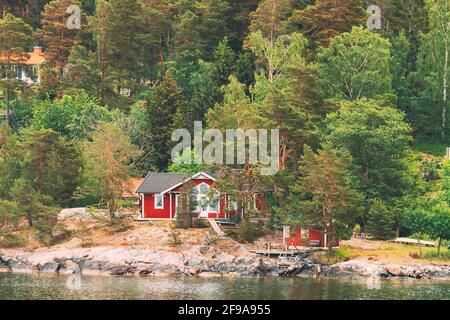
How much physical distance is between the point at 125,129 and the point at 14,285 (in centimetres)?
2533

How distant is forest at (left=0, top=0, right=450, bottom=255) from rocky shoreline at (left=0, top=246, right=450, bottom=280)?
106 inches

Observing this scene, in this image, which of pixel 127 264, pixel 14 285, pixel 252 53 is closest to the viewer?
pixel 14 285

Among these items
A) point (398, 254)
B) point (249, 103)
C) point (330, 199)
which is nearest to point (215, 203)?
point (330, 199)

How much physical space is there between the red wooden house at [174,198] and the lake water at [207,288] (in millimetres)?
9190

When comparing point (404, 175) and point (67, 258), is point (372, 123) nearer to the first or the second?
point (404, 175)

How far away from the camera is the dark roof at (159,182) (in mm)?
73000

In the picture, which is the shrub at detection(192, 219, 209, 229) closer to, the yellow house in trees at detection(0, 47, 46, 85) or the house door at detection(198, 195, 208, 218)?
the house door at detection(198, 195, 208, 218)

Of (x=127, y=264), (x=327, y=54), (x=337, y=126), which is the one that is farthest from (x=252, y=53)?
(x=127, y=264)

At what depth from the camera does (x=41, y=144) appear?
238ft

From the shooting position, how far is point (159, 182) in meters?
73.7

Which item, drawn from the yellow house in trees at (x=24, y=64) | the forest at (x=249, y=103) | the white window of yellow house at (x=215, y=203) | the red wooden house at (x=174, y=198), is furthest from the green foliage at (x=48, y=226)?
the yellow house in trees at (x=24, y=64)

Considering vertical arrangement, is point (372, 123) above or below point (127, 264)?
above

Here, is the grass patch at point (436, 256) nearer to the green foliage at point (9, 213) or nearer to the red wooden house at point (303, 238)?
the red wooden house at point (303, 238)

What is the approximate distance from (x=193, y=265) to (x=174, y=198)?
908cm
